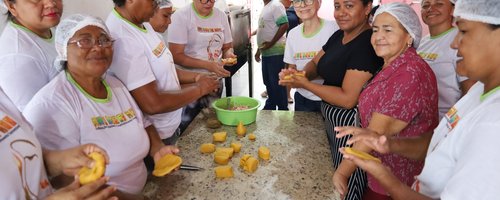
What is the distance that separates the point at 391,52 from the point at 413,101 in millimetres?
254

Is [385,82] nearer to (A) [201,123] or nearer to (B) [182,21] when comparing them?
(A) [201,123]

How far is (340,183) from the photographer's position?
3.88 feet

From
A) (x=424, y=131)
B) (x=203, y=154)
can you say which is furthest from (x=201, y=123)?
(x=424, y=131)

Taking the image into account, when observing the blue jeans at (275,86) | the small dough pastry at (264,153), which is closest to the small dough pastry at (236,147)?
the small dough pastry at (264,153)

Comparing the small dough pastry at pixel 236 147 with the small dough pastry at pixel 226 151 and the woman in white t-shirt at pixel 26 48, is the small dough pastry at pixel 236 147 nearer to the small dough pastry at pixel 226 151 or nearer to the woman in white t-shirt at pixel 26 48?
the small dough pastry at pixel 226 151

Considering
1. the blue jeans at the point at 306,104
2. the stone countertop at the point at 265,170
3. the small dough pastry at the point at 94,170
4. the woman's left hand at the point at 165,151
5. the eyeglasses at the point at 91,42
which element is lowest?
the blue jeans at the point at 306,104

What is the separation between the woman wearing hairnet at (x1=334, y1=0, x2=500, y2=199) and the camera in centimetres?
69

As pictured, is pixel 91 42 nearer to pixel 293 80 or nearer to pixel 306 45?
pixel 293 80

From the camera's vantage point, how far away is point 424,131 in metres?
1.30

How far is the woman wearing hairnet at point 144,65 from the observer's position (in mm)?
1391

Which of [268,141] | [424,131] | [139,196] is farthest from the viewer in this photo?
[268,141]

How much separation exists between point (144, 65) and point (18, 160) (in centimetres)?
71

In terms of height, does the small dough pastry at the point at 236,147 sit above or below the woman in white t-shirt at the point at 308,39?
below

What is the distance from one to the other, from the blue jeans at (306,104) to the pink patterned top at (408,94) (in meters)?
0.74
